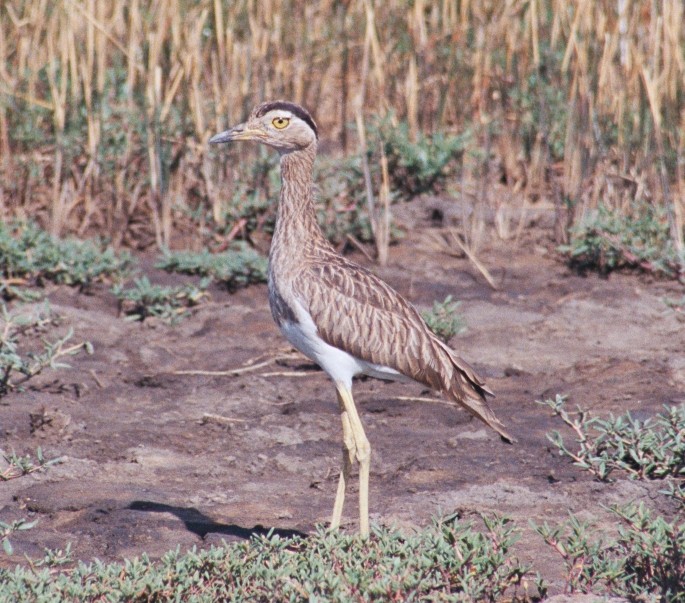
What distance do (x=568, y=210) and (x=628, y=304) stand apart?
1186mm

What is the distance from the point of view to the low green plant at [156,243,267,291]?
7.60 m

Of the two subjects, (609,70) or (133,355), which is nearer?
(133,355)

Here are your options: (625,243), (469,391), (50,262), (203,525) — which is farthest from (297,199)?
(625,243)

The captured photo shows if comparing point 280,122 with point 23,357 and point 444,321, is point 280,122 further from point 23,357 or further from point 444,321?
point 23,357

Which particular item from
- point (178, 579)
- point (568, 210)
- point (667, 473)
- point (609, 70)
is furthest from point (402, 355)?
point (609, 70)

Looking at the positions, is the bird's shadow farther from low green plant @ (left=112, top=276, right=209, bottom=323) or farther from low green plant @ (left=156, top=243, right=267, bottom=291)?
low green plant @ (left=156, top=243, right=267, bottom=291)

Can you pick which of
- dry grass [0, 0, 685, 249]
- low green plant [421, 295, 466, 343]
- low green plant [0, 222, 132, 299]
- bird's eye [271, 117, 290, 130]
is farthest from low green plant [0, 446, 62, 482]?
dry grass [0, 0, 685, 249]

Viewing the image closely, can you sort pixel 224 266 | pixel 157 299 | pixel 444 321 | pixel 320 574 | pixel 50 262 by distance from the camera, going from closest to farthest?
1. pixel 320 574
2. pixel 444 321
3. pixel 157 299
4. pixel 50 262
5. pixel 224 266

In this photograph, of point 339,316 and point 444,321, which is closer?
point 339,316

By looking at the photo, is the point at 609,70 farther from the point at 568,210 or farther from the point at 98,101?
the point at 98,101

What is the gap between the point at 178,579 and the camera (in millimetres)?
3490

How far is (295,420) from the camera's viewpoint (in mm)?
5609

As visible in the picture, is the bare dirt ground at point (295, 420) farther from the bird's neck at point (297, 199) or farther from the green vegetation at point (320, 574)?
the bird's neck at point (297, 199)

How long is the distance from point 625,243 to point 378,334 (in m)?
3.50
